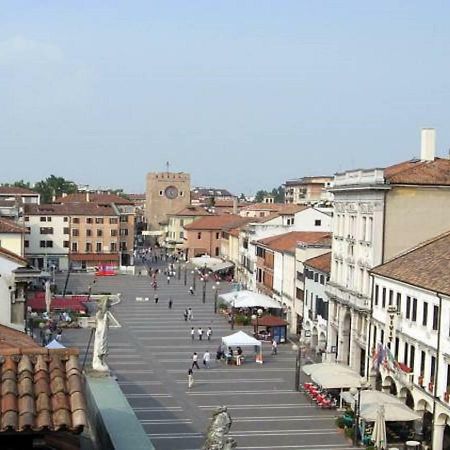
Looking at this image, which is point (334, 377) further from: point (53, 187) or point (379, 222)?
point (53, 187)

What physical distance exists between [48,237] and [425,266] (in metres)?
78.0

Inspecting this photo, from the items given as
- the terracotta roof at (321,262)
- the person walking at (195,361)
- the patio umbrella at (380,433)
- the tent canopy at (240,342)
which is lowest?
the person walking at (195,361)

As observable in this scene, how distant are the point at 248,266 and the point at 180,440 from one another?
2286 inches

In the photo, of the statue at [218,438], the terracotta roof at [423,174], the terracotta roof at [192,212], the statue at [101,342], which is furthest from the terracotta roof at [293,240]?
the terracotta roof at [192,212]

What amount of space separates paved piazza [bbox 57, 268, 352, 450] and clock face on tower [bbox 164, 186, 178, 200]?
329ft

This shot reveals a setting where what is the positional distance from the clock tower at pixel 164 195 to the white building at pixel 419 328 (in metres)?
126

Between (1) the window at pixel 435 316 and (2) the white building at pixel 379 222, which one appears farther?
(2) the white building at pixel 379 222

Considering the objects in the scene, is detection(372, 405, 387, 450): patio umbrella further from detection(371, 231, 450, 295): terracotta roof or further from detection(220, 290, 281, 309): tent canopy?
detection(220, 290, 281, 309): tent canopy

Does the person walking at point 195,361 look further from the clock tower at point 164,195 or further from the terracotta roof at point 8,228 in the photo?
the clock tower at point 164,195

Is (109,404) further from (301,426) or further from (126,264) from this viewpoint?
(126,264)

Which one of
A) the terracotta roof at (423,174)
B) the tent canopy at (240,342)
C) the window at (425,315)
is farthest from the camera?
the tent canopy at (240,342)

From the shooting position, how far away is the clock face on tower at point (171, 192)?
6678 inches

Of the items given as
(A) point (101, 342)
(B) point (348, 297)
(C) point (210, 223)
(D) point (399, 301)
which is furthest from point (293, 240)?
(C) point (210, 223)

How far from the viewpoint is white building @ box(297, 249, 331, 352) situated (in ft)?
177
